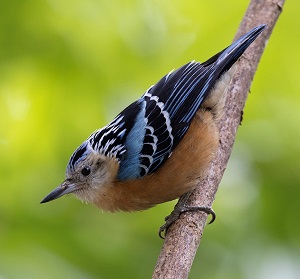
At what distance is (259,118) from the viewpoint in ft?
11.1

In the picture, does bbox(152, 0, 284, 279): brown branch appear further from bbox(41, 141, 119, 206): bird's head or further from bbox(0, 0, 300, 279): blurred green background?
bbox(41, 141, 119, 206): bird's head

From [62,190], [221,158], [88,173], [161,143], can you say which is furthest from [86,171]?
[221,158]

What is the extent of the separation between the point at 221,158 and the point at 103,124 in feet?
2.21

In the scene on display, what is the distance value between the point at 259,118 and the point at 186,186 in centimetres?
54

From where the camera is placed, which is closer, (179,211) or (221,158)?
(179,211)

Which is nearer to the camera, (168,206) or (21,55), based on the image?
(21,55)

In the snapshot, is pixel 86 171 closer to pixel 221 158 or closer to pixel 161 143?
pixel 161 143

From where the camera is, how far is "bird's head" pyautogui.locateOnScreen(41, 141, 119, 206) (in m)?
3.31

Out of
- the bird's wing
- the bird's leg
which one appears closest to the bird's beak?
the bird's wing

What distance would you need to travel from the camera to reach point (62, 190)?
3.24m

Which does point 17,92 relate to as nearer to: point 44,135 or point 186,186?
point 44,135

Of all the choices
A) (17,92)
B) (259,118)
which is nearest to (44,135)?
(17,92)

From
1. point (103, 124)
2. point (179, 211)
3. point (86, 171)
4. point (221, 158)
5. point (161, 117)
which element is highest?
point (161, 117)

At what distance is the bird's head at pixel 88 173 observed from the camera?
10.9ft
